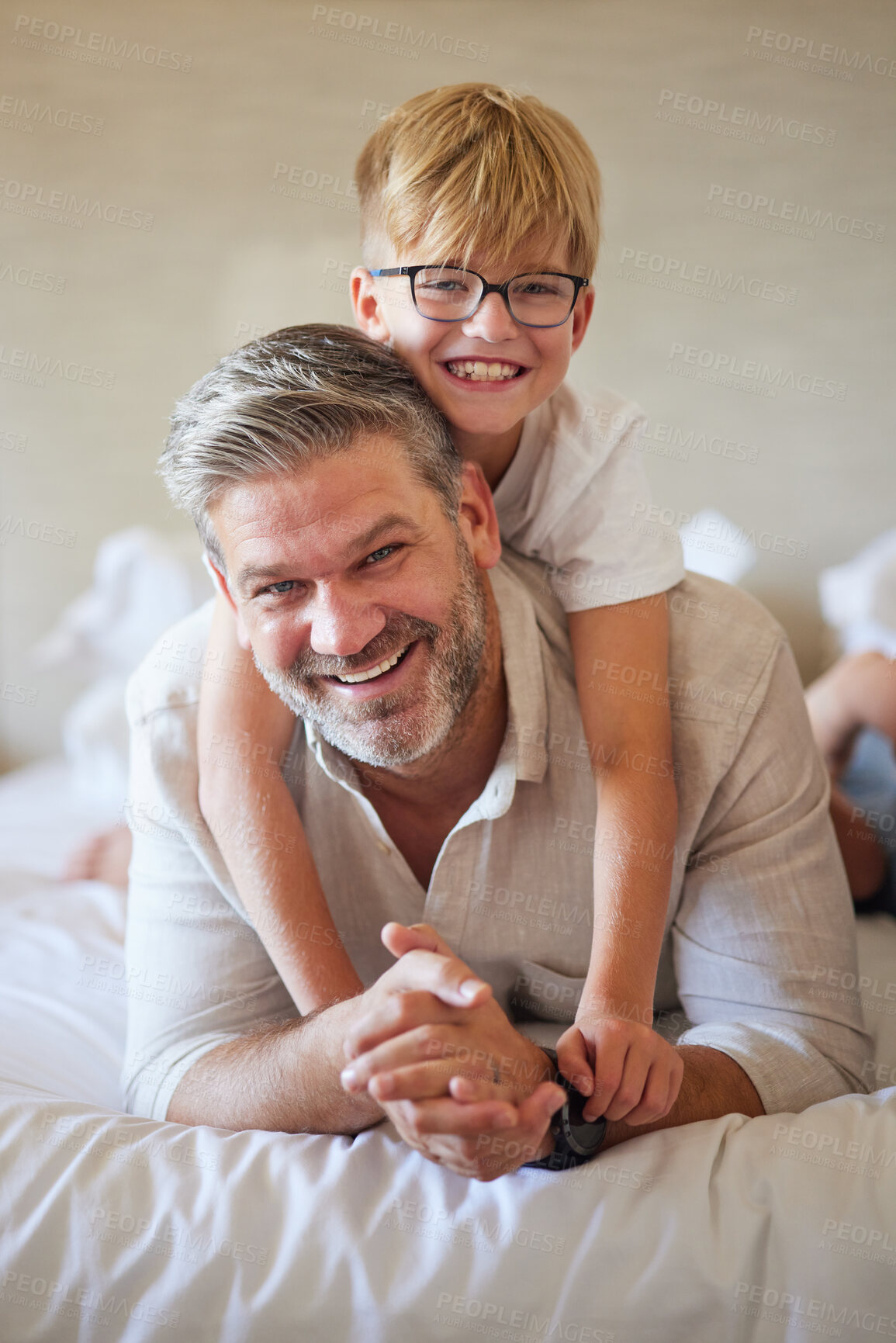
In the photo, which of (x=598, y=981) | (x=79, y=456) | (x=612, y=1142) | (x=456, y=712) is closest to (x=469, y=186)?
(x=456, y=712)

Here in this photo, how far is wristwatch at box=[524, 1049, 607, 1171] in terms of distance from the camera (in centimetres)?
92

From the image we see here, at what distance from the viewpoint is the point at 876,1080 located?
4.00 feet

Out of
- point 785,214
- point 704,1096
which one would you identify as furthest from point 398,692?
point 785,214

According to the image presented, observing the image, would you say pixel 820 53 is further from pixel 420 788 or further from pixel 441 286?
pixel 420 788

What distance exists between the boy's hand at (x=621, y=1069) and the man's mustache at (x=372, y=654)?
1.39 ft

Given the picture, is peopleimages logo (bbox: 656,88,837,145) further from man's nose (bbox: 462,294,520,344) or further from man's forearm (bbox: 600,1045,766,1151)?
man's forearm (bbox: 600,1045,766,1151)

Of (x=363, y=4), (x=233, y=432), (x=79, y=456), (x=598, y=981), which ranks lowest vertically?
(x=598, y=981)

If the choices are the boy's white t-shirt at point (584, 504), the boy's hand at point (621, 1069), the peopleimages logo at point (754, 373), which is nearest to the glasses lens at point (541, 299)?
the boy's white t-shirt at point (584, 504)

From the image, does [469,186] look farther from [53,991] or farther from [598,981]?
[53,991]

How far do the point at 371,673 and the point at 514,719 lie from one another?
0.20 metres

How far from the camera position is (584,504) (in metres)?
1.32

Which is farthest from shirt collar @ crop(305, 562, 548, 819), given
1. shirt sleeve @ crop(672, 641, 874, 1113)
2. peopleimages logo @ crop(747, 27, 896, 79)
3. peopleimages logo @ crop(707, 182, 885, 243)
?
peopleimages logo @ crop(747, 27, 896, 79)

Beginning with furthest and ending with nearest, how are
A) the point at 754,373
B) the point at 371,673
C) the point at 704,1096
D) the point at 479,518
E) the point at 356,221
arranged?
the point at 356,221 → the point at 754,373 → the point at 479,518 → the point at 371,673 → the point at 704,1096

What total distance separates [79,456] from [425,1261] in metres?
2.14
